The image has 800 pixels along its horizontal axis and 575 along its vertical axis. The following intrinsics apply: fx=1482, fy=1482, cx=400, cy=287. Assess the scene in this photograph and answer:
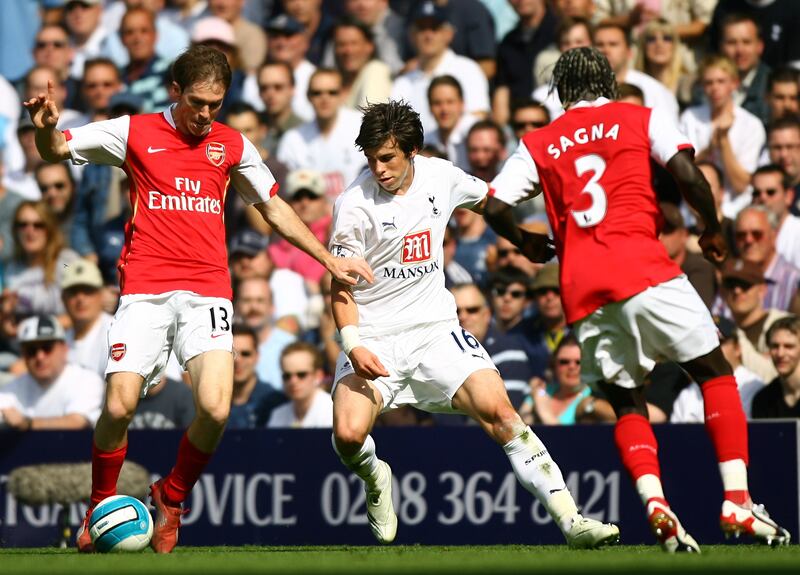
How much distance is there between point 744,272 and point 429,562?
16.4ft

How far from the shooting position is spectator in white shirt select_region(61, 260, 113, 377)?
12.1 m

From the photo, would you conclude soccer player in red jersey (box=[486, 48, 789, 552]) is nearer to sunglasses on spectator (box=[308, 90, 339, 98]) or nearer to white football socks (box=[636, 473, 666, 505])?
white football socks (box=[636, 473, 666, 505])

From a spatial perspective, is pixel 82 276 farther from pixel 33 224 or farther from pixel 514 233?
pixel 514 233

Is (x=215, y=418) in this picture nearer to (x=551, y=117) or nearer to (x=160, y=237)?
(x=160, y=237)

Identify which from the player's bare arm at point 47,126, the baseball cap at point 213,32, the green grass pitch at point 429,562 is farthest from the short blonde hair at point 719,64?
the player's bare arm at point 47,126

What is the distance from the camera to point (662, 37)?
12.4m

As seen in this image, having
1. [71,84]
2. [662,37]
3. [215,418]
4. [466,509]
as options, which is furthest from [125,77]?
[215,418]

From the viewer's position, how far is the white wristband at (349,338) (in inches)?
294

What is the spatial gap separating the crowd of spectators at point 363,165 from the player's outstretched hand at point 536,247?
8.42ft

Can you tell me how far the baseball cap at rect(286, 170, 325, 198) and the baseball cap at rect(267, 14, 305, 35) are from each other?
69.3 inches

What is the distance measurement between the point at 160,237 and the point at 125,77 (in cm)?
686

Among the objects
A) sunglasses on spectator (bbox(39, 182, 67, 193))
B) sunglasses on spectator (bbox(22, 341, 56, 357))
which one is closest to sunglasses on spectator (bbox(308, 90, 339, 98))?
sunglasses on spectator (bbox(39, 182, 67, 193))

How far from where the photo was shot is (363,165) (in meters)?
12.8

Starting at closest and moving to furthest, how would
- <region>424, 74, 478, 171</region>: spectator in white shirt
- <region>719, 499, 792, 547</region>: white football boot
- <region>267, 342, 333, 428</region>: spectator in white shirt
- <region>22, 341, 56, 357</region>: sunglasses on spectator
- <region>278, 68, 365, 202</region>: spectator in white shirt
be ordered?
<region>719, 499, 792, 547</region>: white football boot → <region>267, 342, 333, 428</region>: spectator in white shirt → <region>22, 341, 56, 357</region>: sunglasses on spectator → <region>424, 74, 478, 171</region>: spectator in white shirt → <region>278, 68, 365, 202</region>: spectator in white shirt
